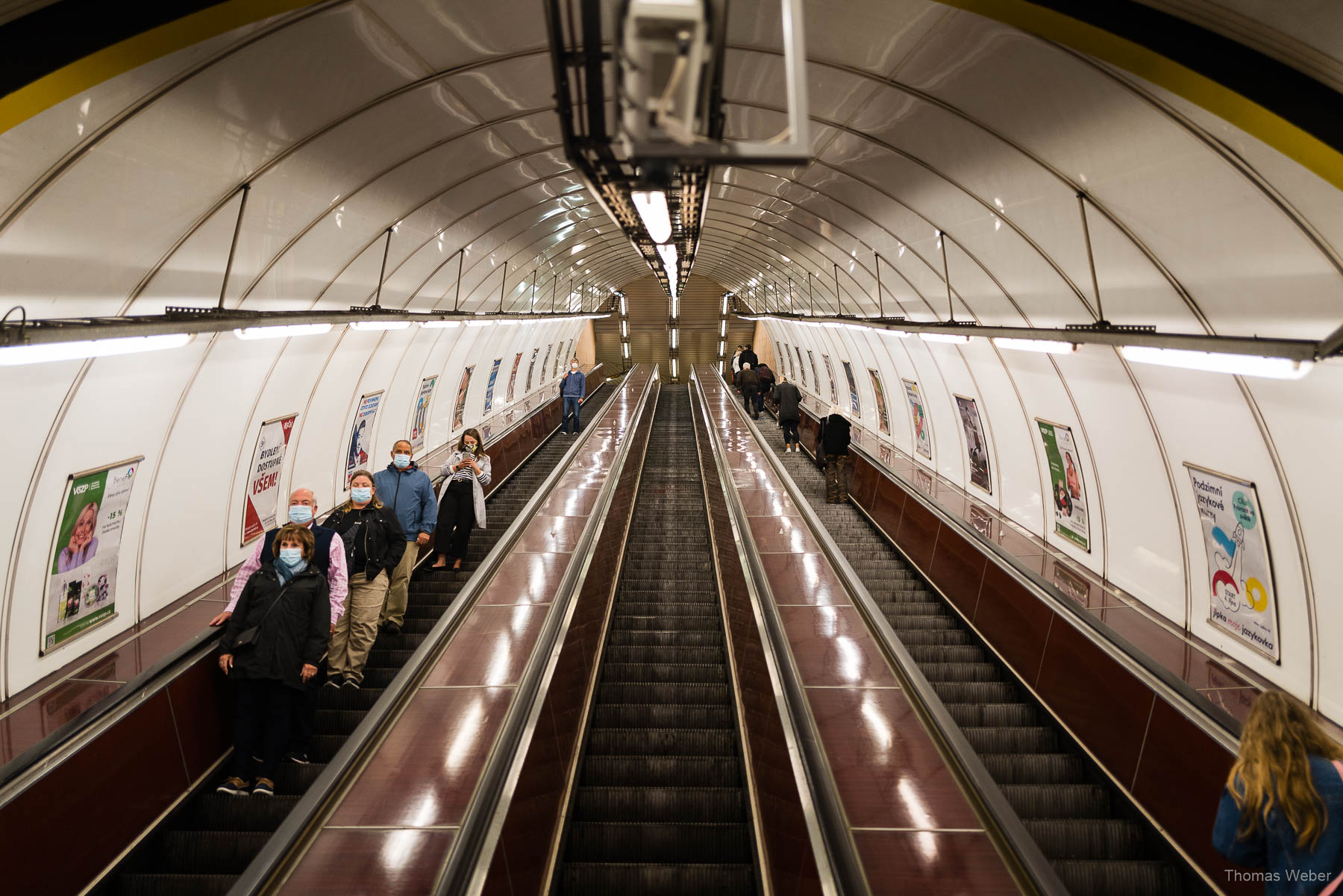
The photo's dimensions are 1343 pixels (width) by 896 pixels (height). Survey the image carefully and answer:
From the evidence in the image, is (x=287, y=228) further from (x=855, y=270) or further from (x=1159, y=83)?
(x=855, y=270)

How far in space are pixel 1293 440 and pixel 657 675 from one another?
5.52 m

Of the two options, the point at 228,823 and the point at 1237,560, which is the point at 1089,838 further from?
the point at 228,823

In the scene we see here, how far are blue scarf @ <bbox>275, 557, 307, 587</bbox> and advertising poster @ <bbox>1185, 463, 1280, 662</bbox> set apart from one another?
6.69 metres

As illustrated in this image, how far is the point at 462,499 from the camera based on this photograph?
894 centimetres

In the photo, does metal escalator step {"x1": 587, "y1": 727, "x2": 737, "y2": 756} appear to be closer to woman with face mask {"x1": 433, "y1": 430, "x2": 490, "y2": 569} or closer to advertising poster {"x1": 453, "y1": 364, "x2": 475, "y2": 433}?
woman with face mask {"x1": 433, "y1": 430, "x2": 490, "y2": 569}

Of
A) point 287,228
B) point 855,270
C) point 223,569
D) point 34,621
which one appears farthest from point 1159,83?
point 855,270

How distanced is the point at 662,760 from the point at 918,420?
9.56 metres

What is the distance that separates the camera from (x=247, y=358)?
24.4 ft

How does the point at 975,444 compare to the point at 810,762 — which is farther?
the point at 975,444

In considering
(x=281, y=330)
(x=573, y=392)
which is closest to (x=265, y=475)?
(x=281, y=330)

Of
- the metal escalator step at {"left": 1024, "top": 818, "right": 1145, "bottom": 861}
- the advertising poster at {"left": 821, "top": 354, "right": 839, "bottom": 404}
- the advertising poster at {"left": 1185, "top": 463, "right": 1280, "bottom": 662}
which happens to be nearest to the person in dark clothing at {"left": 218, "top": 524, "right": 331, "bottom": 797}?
the metal escalator step at {"left": 1024, "top": 818, "right": 1145, "bottom": 861}

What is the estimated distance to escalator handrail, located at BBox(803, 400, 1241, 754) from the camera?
15.2 ft

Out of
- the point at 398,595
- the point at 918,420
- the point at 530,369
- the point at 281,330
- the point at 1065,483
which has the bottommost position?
the point at 398,595

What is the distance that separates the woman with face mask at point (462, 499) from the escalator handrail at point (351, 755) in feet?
5.21
